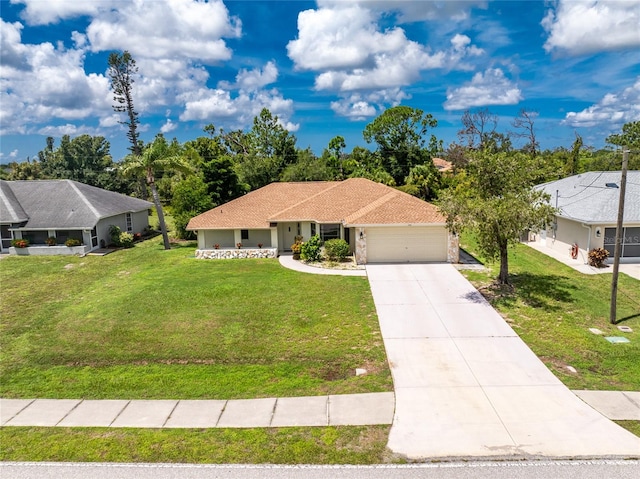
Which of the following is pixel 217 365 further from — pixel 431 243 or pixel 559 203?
pixel 559 203

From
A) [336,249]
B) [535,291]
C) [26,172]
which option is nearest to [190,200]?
[336,249]

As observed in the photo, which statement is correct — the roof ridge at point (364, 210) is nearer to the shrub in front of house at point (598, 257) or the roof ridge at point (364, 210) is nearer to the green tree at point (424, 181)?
→ the shrub in front of house at point (598, 257)

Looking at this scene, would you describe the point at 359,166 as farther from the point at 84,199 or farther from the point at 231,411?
the point at 231,411

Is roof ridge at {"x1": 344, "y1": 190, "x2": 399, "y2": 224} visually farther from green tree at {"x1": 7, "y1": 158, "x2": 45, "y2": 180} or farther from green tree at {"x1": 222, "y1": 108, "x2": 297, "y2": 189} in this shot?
green tree at {"x1": 7, "y1": 158, "x2": 45, "y2": 180}

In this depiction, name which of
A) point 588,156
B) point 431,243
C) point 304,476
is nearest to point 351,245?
point 431,243

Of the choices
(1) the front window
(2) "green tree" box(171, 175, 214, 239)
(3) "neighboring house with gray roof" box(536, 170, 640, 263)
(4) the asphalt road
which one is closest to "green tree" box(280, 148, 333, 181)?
(2) "green tree" box(171, 175, 214, 239)
